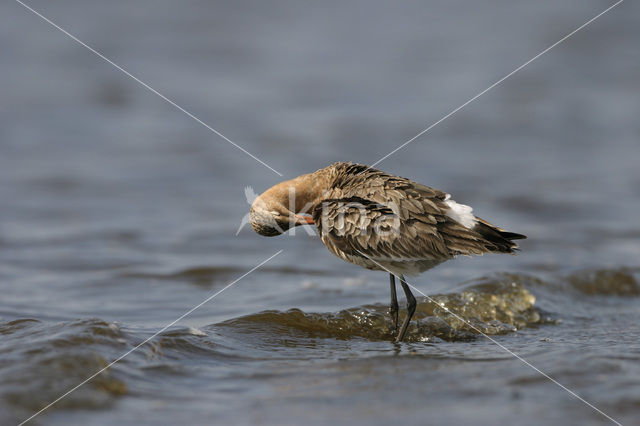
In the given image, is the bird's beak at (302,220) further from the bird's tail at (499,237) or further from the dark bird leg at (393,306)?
the bird's tail at (499,237)

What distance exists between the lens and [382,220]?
6.27 metres

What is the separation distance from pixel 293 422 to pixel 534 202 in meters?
8.92

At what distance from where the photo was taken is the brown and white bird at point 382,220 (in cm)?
610

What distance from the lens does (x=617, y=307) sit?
26.1 feet

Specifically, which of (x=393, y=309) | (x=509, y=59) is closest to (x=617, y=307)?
(x=393, y=309)

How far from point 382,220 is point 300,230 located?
519cm

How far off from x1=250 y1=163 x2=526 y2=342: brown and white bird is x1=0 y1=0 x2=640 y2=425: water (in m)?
0.76

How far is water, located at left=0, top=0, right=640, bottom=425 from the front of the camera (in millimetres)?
4980

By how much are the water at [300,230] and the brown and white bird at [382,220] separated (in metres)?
0.76

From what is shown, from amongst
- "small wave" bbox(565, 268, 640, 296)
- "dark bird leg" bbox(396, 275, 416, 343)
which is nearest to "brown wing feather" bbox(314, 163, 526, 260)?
"dark bird leg" bbox(396, 275, 416, 343)

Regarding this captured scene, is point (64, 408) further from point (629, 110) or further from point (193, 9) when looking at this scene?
point (193, 9)
